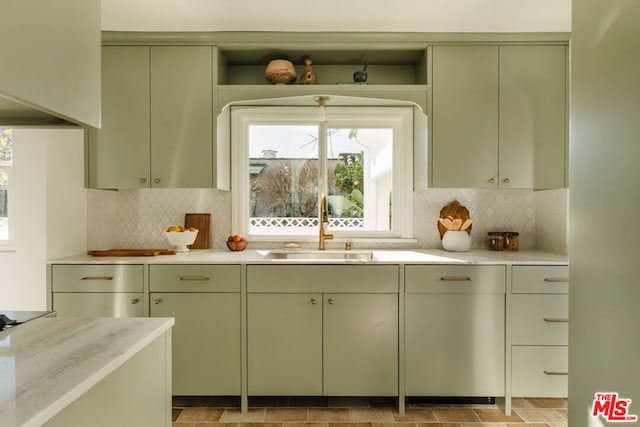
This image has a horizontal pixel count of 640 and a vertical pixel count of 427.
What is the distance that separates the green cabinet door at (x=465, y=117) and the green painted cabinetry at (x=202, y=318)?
152cm

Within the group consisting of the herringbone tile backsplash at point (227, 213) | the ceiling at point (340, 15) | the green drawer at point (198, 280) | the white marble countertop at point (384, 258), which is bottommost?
the green drawer at point (198, 280)

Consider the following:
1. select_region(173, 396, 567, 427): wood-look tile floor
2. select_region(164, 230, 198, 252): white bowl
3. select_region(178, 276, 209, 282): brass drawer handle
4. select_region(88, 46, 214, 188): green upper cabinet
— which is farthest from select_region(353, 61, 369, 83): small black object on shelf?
select_region(173, 396, 567, 427): wood-look tile floor

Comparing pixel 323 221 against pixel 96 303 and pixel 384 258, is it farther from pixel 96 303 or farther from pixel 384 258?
pixel 96 303

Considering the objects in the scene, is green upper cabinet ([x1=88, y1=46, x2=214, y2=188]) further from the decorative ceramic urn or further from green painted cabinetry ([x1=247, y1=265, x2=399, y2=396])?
green painted cabinetry ([x1=247, y1=265, x2=399, y2=396])

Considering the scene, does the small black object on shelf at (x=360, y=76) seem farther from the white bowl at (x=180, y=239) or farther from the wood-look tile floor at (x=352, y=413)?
the wood-look tile floor at (x=352, y=413)

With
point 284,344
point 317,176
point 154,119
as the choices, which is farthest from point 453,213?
point 154,119

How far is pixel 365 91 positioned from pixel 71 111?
217cm

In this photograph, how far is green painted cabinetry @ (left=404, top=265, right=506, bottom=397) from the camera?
8.13ft

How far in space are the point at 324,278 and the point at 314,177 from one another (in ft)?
3.26

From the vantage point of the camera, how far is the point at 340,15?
8.30ft

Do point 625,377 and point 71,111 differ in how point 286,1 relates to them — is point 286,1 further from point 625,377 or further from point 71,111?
point 625,377

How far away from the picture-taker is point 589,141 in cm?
105

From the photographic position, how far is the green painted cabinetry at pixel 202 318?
2496 mm

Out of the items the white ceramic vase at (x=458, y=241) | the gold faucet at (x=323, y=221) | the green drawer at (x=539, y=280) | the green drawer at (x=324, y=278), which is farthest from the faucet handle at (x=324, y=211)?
the green drawer at (x=539, y=280)
